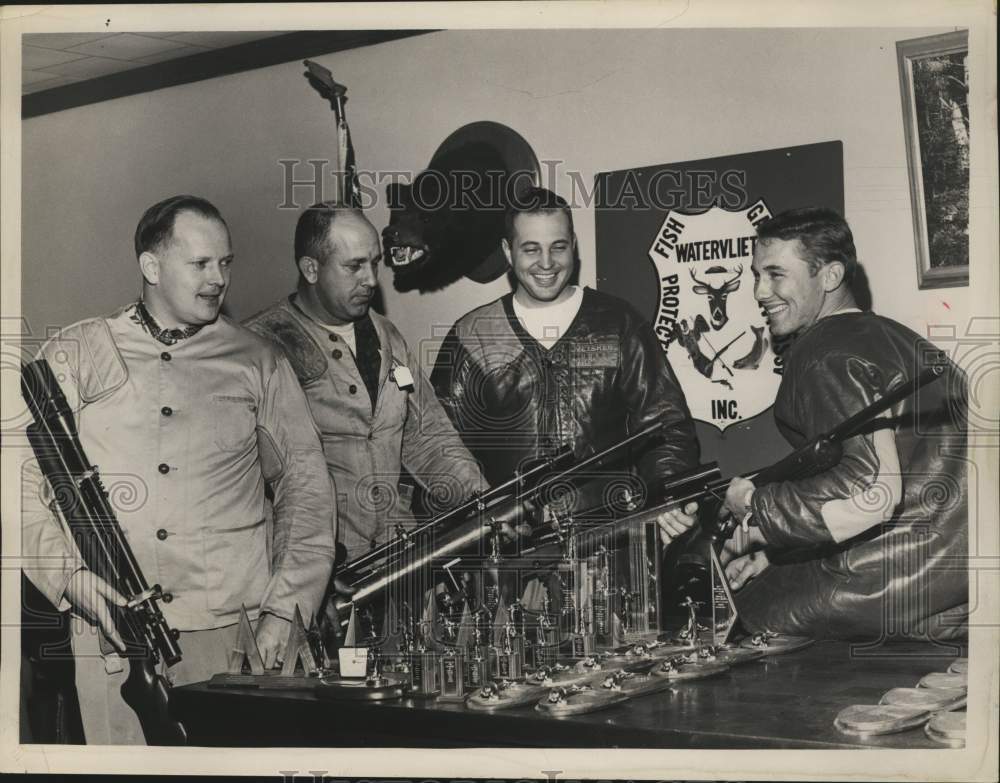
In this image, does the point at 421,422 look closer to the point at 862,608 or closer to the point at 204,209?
the point at 204,209

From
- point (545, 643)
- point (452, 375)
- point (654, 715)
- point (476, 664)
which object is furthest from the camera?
point (452, 375)

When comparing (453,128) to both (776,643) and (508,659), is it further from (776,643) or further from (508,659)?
(776,643)

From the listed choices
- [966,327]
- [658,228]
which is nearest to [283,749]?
[658,228]

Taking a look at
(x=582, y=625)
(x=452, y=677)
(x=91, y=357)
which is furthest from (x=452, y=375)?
(x=91, y=357)

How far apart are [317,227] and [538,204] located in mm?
783

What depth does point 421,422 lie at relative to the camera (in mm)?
4297

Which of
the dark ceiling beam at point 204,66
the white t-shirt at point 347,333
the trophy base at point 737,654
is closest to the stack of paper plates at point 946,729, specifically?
the trophy base at point 737,654

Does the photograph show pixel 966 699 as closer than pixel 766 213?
Yes

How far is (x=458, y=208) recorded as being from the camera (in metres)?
4.29

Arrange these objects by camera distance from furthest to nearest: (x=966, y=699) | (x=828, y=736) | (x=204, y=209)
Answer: (x=204, y=209)
(x=966, y=699)
(x=828, y=736)

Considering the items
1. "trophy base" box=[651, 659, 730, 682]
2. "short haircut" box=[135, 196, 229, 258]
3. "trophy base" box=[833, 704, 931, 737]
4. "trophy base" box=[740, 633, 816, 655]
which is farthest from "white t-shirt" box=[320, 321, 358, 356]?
"trophy base" box=[833, 704, 931, 737]

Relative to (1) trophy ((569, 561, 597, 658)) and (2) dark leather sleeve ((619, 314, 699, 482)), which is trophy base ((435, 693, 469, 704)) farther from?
(2) dark leather sleeve ((619, 314, 699, 482))

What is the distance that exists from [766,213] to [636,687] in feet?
5.26

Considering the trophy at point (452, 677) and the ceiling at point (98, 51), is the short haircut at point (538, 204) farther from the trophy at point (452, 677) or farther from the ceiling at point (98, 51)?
the trophy at point (452, 677)
